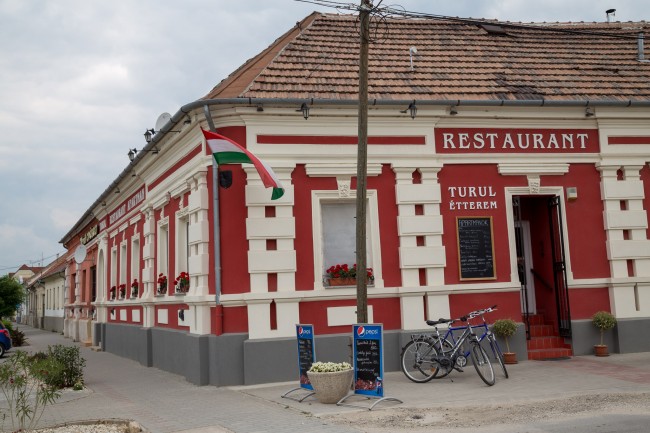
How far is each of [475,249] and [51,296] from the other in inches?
1722

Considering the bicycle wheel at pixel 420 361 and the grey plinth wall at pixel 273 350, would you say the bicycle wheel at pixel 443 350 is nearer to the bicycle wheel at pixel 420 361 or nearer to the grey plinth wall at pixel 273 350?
the bicycle wheel at pixel 420 361

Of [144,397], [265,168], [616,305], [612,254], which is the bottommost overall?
[144,397]

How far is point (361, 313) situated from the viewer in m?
10.5

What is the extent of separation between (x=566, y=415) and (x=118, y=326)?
16515 mm

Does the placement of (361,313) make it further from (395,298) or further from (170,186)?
(170,186)

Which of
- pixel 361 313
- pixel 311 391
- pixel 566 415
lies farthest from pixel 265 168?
pixel 566 415

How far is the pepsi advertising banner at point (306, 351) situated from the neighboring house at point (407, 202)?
170 cm

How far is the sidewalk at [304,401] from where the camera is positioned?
899cm

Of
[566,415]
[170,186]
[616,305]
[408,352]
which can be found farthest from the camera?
[170,186]

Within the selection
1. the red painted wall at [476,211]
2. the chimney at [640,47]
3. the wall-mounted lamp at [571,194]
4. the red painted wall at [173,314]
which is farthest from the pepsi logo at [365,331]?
the chimney at [640,47]

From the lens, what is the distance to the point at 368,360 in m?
10.0

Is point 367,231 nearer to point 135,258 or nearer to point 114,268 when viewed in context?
point 135,258

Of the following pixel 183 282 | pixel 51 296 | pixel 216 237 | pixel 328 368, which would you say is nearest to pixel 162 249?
pixel 183 282

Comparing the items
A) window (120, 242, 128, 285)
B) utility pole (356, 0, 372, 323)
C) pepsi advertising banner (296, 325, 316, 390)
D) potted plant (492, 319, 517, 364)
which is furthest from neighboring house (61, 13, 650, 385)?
window (120, 242, 128, 285)
